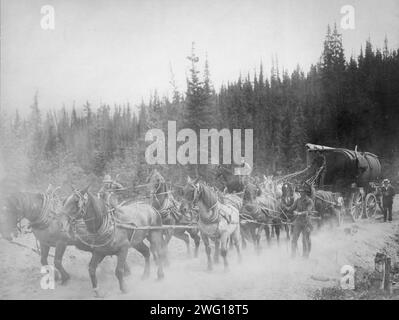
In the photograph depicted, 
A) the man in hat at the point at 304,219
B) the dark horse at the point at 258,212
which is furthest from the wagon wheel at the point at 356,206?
the man in hat at the point at 304,219

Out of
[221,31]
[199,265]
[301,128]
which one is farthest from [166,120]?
[199,265]

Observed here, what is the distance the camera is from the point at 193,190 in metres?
9.69

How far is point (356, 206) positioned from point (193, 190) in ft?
33.9

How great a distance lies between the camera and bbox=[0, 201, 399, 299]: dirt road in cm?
869

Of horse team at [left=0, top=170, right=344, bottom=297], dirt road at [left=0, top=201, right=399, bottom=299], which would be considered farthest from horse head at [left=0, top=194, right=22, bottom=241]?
dirt road at [left=0, top=201, right=399, bottom=299]

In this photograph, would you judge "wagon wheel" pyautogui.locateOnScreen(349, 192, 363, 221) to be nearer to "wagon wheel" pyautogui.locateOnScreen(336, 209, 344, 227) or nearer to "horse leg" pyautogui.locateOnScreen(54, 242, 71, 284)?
"wagon wheel" pyautogui.locateOnScreen(336, 209, 344, 227)

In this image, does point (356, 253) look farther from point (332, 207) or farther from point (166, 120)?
point (166, 120)

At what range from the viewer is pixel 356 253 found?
39.8ft

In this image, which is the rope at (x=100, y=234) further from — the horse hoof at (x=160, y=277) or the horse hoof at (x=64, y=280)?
the horse hoof at (x=160, y=277)

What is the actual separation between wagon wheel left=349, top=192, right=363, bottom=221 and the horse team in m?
5.16

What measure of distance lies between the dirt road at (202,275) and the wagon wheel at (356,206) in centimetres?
352

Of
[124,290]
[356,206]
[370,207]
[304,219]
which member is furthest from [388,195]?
[124,290]

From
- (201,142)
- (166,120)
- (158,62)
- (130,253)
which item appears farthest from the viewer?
(166,120)

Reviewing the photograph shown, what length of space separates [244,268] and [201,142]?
913 cm
